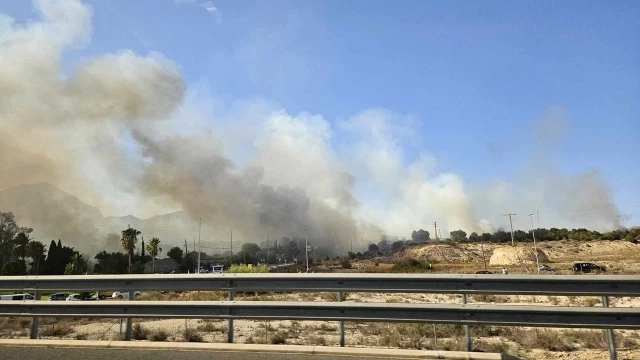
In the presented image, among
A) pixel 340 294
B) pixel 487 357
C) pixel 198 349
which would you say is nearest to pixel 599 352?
pixel 487 357

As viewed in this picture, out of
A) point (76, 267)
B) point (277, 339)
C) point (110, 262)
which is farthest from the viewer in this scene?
point (110, 262)

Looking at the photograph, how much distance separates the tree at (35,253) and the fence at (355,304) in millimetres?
106072

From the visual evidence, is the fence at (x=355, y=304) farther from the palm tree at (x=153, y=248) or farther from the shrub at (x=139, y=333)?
the palm tree at (x=153, y=248)

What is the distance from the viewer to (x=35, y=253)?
97.6 m

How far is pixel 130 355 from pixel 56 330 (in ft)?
10.3

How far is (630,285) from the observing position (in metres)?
5.11

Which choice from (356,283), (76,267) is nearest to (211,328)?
(356,283)

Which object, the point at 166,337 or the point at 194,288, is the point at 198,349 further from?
the point at 166,337

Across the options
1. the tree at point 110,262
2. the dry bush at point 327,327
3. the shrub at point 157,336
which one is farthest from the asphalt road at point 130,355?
the tree at point 110,262

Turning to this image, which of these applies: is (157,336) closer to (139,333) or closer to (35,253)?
(139,333)

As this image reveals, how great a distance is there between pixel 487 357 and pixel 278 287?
250cm

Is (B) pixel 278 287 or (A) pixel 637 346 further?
(A) pixel 637 346

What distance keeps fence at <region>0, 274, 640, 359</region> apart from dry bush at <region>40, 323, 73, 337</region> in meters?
1.17

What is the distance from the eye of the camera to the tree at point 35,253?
96.8m
